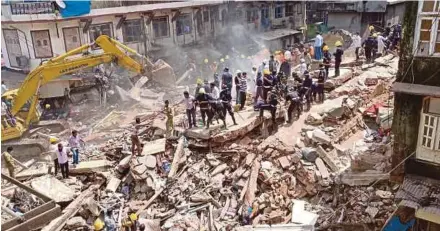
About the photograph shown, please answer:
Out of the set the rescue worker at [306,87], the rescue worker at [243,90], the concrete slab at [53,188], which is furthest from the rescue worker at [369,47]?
the concrete slab at [53,188]

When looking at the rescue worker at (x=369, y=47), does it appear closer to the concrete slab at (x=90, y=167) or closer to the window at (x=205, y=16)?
the concrete slab at (x=90, y=167)

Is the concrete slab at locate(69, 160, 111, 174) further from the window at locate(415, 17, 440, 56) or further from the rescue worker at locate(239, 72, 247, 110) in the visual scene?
the window at locate(415, 17, 440, 56)

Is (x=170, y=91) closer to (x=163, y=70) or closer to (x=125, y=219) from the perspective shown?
(x=163, y=70)

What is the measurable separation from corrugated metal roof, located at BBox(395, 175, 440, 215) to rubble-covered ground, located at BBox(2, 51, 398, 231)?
1516mm

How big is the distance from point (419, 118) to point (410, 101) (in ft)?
1.53

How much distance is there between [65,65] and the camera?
20.1m

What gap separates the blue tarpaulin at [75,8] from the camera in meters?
25.9

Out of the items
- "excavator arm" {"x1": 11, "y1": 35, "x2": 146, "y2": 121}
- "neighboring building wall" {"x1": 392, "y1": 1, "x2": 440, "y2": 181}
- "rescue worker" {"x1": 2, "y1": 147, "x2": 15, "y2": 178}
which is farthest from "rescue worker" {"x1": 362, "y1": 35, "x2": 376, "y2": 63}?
"rescue worker" {"x1": 2, "y1": 147, "x2": 15, "y2": 178}

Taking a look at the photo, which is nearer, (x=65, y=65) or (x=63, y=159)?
(x=63, y=159)

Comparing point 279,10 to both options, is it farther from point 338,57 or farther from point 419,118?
point 419,118

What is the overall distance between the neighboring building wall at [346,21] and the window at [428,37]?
27410mm

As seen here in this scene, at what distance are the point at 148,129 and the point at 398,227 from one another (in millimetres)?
10944

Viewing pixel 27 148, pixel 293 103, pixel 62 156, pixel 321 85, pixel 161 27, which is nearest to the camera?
pixel 62 156

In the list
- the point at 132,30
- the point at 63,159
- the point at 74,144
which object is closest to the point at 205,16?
the point at 132,30
